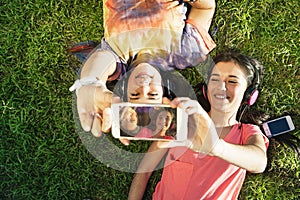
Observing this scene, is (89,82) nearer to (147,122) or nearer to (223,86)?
(147,122)

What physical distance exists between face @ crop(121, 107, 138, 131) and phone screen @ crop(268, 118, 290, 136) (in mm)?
642

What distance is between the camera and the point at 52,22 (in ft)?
6.88

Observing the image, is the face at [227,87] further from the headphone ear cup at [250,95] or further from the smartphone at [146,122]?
the smartphone at [146,122]

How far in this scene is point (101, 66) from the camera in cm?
184

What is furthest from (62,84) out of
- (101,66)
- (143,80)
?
(143,80)

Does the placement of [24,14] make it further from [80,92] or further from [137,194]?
[137,194]

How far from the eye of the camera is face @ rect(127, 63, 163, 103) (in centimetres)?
174

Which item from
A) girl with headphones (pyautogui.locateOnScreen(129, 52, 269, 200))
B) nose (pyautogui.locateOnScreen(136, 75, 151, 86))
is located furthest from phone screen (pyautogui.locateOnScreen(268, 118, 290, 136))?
nose (pyautogui.locateOnScreen(136, 75, 151, 86))

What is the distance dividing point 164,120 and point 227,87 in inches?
14.2

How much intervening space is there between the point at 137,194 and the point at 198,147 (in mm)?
678

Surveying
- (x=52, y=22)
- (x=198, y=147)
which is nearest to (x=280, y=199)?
(x=198, y=147)

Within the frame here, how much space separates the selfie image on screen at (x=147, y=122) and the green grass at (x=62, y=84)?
1.50ft

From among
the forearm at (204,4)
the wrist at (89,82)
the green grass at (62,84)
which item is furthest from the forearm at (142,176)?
the forearm at (204,4)

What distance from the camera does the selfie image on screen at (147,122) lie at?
158 centimetres
